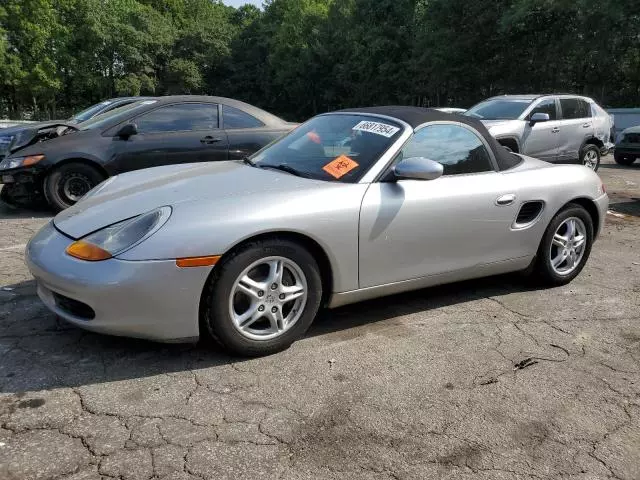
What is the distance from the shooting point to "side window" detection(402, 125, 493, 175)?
12.3 ft

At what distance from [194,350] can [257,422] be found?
2.71 feet

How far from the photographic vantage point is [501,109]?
10414 millimetres

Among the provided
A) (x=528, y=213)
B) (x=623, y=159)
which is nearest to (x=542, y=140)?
(x=623, y=159)

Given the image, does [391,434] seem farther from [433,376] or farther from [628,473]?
[628,473]

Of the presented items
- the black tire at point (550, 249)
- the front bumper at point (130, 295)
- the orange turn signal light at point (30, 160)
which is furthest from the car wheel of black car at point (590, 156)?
the front bumper at point (130, 295)

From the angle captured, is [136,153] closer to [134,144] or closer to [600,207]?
[134,144]

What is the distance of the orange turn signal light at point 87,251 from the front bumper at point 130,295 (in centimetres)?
3

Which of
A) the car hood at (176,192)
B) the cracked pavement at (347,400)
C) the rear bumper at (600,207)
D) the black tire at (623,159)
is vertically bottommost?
the black tire at (623,159)

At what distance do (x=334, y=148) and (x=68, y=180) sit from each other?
4.31 meters

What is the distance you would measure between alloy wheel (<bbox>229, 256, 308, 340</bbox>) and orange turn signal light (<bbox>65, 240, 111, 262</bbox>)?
0.68 m

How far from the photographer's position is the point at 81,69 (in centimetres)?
4241

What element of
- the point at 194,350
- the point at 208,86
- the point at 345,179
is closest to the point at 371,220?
the point at 345,179

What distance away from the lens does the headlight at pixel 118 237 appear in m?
2.87

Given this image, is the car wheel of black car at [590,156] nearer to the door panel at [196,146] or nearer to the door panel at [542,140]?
the door panel at [542,140]
